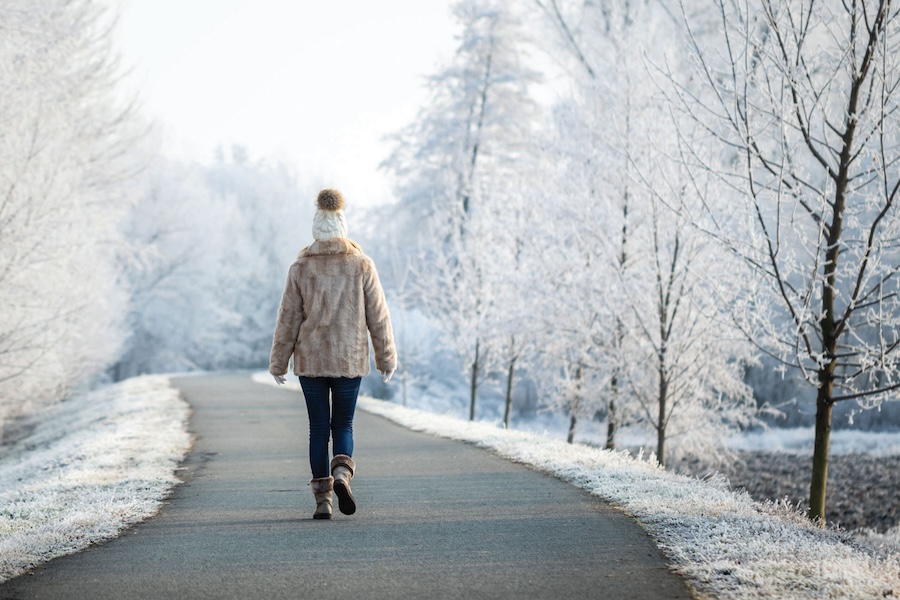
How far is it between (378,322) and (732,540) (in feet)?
9.14

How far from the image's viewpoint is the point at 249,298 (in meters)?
57.2

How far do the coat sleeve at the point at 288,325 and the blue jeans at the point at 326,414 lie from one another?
8.0 inches

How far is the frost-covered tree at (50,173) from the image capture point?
11.7m

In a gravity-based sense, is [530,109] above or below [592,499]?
above

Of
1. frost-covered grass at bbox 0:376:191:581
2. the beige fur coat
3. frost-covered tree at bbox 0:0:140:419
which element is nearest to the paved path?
frost-covered grass at bbox 0:376:191:581

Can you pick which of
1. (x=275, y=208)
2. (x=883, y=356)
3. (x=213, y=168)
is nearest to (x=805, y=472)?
(x=883, y=356)

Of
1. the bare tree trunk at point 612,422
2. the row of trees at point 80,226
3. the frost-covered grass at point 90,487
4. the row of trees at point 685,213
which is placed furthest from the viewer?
the bare tree trunk at point 612,422

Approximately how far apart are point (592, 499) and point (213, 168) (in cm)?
7184

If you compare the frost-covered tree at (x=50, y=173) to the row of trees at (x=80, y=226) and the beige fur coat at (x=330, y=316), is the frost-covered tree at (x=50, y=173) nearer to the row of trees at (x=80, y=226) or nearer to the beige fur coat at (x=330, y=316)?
the row of trees at (x=80, y=226)

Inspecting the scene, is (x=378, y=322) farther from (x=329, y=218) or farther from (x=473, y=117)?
(x=473, y=117)

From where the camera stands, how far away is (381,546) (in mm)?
4535

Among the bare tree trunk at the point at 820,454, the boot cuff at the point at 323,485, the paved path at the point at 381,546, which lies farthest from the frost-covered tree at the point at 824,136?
the boot cuff at the point at 323,485

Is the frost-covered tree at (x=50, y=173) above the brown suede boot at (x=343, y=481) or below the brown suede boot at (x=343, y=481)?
above

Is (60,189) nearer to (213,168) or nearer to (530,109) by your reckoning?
(530,109)
